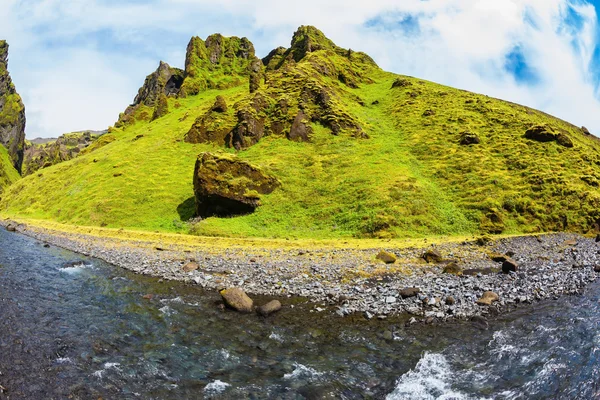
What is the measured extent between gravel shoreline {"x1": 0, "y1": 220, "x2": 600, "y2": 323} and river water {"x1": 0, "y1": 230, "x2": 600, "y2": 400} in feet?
5.09

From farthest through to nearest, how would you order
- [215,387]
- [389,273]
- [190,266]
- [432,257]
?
1. [432,257]
2. [190,266]
3. [389,273]
4. [215,387]

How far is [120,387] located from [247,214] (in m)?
38.9

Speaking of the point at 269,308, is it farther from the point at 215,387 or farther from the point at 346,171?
the point at 346,171

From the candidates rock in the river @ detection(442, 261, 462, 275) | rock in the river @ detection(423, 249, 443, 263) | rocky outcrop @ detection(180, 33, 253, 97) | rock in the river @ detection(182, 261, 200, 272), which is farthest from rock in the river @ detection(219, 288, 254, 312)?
rocky outcrop @ detection(180, 33, 253, 97)

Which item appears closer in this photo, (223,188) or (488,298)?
(488,298)

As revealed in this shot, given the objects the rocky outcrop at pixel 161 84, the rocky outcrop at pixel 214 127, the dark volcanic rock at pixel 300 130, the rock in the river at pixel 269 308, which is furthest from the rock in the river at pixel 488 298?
the rocky outcrop at pixel 161 84

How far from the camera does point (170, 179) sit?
66.7 meters

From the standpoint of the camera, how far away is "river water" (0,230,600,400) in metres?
12.3

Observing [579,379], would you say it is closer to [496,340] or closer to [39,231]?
[496,340]

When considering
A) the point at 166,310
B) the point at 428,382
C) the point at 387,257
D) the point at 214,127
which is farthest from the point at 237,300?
the point at 214,127

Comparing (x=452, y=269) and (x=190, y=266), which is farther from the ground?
(x=452, y=269)

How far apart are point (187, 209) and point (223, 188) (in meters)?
10.8

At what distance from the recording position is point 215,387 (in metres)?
12.5

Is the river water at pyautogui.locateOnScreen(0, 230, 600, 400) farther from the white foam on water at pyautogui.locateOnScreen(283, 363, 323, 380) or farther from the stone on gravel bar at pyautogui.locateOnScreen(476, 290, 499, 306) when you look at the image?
the stone on gravel bar at pyautogui.locateOnScreen(476, 290, 499, 306)
